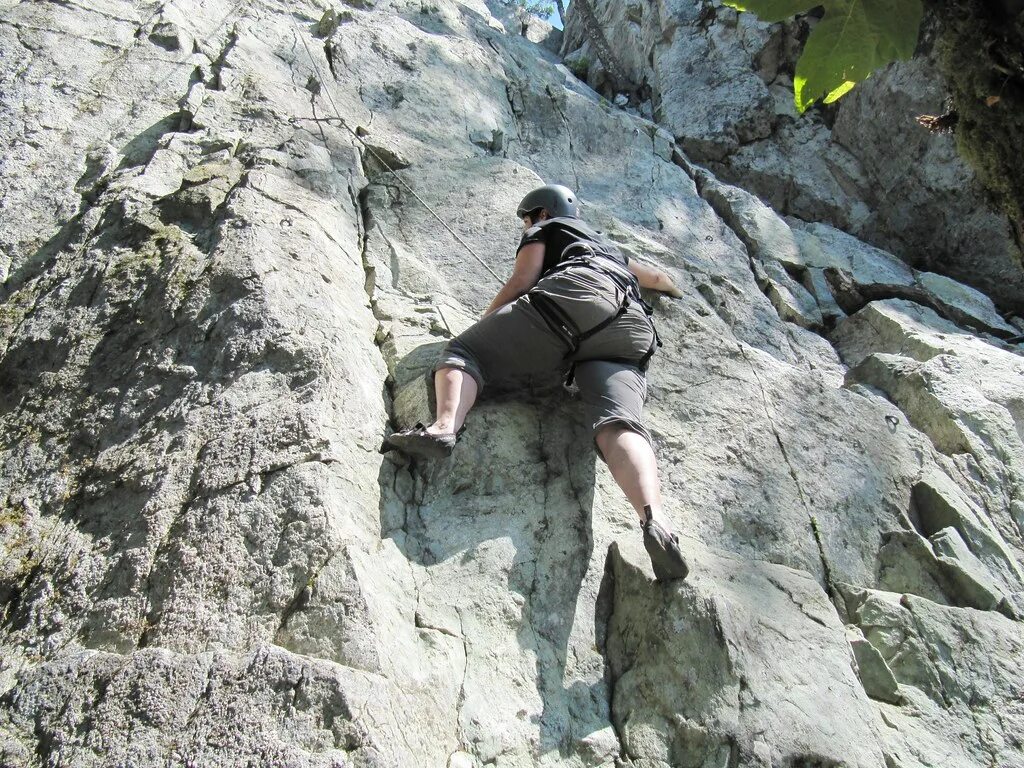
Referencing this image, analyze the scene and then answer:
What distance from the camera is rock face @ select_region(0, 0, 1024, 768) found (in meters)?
3.01

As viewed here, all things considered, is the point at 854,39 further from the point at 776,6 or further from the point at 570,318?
the point at 570,318

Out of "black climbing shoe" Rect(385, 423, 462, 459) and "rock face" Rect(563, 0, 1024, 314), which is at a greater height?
"rock face" Rect(563, 0, 1024, 314)

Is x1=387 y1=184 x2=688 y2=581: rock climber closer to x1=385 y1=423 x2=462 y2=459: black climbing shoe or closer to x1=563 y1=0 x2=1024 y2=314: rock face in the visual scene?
x1=385 y1=423 x2=462 y2=459: black climbing shoe

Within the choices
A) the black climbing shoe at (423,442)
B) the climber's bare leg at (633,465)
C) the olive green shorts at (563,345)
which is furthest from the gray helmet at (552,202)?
the black climbing shoe at (423,442)

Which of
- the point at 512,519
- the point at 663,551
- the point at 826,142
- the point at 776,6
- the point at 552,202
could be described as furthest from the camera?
the point at 826,142

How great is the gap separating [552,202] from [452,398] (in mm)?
2123

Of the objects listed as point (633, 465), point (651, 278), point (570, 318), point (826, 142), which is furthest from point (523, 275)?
point (826, 142)

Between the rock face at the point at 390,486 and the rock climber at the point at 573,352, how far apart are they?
283mm

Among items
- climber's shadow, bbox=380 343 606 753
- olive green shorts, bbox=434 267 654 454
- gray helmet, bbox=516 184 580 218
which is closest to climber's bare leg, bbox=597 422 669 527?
olive green shorts, bbox=434 267 654 454

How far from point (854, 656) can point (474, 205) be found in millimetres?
4501

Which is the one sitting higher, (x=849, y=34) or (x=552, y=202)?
(x=849, y=34)

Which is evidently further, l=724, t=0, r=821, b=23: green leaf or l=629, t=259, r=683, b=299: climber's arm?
l=629, t=259, r=683, b=299: climber's arm

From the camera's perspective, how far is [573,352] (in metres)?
4.41

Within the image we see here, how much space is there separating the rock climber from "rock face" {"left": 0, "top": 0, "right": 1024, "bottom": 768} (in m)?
0.28
